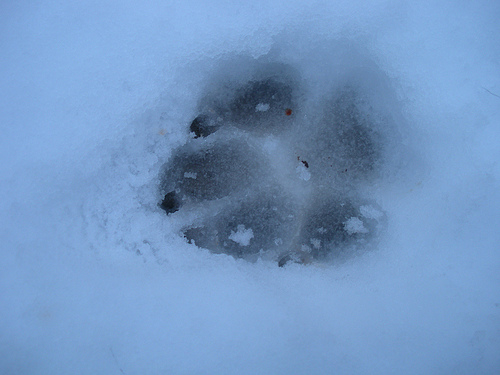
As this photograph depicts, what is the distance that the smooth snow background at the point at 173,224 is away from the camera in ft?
3.23

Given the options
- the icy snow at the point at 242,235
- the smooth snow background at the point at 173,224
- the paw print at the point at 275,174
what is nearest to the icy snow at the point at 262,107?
the paw print at the point at 275,174

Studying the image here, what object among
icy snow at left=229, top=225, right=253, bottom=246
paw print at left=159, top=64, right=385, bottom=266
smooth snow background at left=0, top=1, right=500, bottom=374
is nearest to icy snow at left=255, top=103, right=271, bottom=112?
paw print at left=159, top=64, right=385, bottom=266

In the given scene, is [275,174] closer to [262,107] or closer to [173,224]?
[262,107]

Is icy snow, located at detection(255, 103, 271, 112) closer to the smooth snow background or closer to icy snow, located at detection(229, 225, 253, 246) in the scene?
the smooth snow background

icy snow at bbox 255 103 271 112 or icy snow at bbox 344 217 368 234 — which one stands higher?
icy snow at bbox 255 103 271 112

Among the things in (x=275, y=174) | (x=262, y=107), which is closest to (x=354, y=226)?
(x=275, y=174)

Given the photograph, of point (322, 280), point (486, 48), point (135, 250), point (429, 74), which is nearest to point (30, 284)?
point (135, 250)

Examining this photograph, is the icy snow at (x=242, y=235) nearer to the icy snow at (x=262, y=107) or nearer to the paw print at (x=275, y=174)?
the paw print at (x=275, y=174)

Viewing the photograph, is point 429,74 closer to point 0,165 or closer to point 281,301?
point 281,301

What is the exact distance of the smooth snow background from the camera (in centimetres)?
98

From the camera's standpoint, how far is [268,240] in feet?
3.41

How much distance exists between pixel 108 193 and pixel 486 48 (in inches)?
49.7

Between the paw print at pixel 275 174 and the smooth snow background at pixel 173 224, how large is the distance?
0.19 feet

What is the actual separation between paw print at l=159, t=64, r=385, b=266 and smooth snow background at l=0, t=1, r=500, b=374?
59 millimetres
